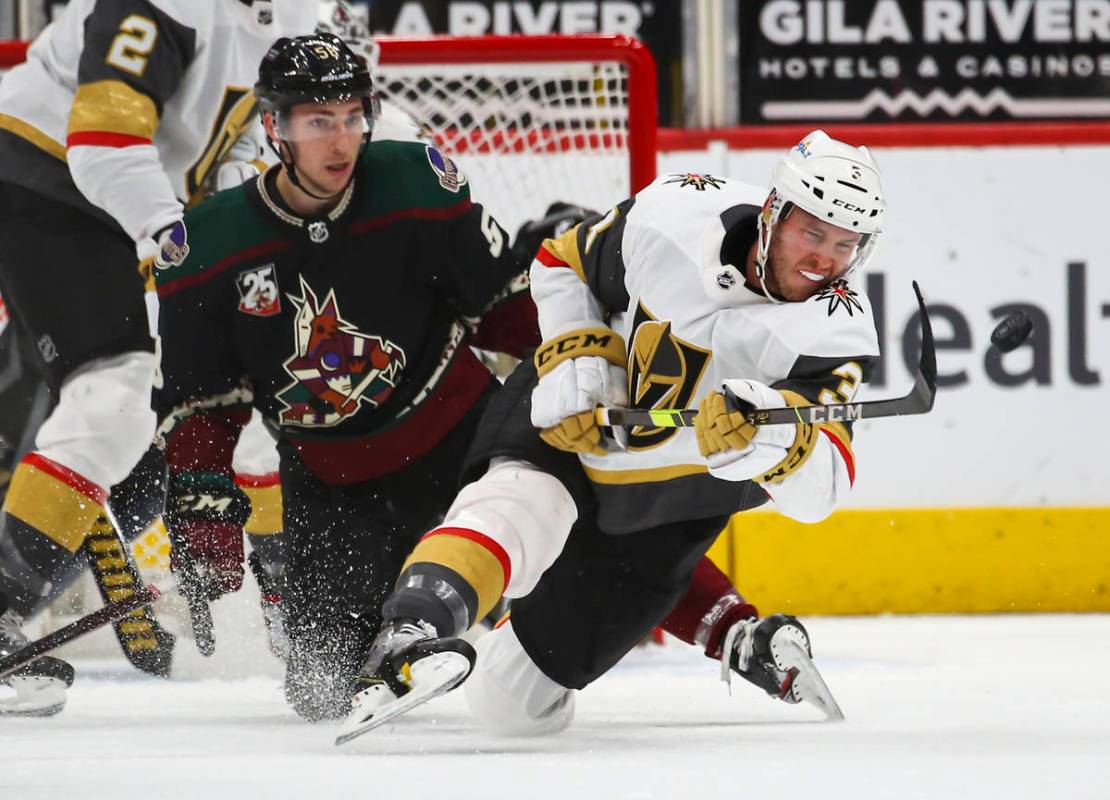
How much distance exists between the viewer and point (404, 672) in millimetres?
2186

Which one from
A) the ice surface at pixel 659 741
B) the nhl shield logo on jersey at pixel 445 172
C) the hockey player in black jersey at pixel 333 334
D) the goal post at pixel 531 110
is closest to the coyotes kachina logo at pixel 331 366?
the hockey player in black jersey at pixel 333 334

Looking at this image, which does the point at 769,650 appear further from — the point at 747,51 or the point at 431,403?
the point at 747,51

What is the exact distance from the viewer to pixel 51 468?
344 cm

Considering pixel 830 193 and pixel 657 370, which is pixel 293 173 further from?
pixel 830 193

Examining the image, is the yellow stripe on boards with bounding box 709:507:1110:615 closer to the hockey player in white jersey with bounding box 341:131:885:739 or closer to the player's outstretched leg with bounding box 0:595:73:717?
the hockey player in white jersey with bounding box 341:131:885:739

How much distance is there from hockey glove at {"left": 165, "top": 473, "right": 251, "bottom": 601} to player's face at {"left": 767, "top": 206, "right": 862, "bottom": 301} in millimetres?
978

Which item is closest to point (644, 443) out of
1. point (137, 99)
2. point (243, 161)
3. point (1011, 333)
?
point (1011, 333)

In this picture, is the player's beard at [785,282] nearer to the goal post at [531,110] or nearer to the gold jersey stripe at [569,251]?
the gold jersey stripe at [569,251]

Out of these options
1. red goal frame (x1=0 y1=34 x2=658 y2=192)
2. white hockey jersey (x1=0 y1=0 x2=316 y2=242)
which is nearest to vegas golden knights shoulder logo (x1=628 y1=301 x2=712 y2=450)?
white hockey jersey (x1=0 y1=0 x2=316 y2=242)

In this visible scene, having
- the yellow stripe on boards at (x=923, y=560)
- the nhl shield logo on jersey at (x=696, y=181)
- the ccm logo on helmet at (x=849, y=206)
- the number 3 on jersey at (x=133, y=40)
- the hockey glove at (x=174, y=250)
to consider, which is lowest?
the yellow stripe on boards at (x=923, y=560)

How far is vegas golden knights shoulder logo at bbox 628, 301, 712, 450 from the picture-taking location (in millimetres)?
2555

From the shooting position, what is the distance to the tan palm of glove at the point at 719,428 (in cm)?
228

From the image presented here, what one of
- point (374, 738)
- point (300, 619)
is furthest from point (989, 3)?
point (374, 738)

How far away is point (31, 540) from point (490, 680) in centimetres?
111
